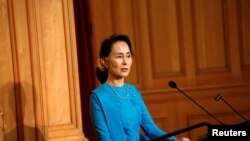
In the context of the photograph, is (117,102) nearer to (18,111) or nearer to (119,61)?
(119,61)

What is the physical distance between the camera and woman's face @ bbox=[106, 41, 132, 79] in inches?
82.0

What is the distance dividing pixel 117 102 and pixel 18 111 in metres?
0.78

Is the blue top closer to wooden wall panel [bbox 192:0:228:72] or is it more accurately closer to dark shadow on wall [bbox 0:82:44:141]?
dark shadow on wall [bbox 0:82:44:141]

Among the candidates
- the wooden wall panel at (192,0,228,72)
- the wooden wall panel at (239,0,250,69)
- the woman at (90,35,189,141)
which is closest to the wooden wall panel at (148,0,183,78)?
the wooden wall panel at (192,0,228,72)

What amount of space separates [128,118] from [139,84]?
1953mm

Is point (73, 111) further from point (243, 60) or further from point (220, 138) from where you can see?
point (243, 60)

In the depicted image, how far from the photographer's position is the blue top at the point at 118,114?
1996 millimetres

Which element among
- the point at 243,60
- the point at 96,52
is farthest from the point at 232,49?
the point at 96,52

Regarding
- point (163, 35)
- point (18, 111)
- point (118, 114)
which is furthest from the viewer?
point (163, 35)

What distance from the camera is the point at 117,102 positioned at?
6.81 ft

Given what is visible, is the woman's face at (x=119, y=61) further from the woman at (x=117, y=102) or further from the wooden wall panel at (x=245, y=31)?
the wooden wall panel at (x=245, y=31)

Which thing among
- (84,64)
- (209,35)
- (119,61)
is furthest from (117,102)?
(209,35)

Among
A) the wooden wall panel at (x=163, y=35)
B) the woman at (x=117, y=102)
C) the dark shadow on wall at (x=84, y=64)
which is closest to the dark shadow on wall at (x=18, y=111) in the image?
the woman at (x=117, y=102)

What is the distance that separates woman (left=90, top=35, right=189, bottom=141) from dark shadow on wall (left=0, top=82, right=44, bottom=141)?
59 cm
